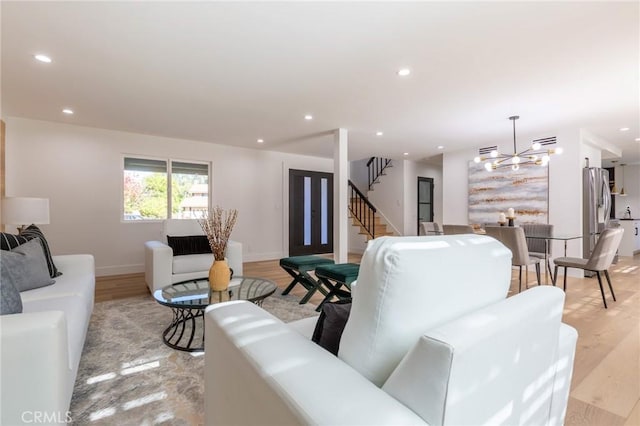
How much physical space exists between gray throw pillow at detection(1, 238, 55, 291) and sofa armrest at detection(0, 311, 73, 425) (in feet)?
4.06

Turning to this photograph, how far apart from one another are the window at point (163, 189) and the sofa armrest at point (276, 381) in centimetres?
466

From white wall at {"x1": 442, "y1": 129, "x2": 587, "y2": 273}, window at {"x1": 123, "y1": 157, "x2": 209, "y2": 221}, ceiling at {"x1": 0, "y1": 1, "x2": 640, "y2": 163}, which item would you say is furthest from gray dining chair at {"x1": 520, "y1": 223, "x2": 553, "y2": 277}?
window at {"x1": 123, "y1": 157, "x2": 209, "y2": 221}

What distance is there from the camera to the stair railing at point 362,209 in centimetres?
855

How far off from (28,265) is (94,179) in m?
3.22

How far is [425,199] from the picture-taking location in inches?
355

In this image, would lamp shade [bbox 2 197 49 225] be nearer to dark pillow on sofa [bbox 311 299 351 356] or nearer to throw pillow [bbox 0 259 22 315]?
throw pillow [bbox 0 259 22 315]

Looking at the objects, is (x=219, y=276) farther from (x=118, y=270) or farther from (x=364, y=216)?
(x=364, y=216)

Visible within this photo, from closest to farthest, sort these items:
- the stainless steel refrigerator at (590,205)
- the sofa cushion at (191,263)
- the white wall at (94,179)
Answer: the sofa cushion at (191,263) < the white wall at (94,179) < the stainless steel refrigerator at (590,205)

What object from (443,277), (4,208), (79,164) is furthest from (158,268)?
(443,277)

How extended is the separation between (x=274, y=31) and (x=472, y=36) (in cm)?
148

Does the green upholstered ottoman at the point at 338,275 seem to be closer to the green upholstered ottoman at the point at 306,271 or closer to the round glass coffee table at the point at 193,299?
the green upholstered ottoman at the point at 306,271

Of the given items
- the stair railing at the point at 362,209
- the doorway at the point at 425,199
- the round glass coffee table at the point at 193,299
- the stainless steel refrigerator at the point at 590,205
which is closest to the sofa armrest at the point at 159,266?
the round glass coffee table at the point at 193,299

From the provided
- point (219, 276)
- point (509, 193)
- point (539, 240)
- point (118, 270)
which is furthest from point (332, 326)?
point (509, 193)

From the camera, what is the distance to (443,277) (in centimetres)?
91
